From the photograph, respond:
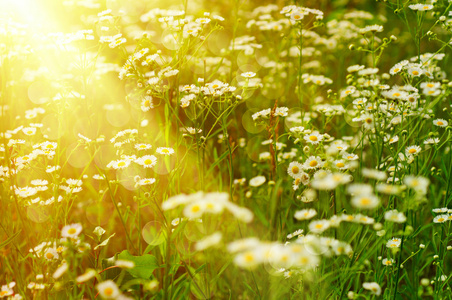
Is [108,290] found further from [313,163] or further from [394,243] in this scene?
[394,243]

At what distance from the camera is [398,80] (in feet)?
12.7

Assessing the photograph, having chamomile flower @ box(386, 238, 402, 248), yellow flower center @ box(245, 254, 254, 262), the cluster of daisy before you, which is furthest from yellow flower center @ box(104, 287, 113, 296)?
chamomile flower @ box(386, 238, 402, 248)

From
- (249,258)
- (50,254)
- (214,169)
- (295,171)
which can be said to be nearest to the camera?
(249,258)

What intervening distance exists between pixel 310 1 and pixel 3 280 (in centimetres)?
372

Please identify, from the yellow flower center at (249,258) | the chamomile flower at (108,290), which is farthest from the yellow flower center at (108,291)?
the yellow flower center at (249,258)

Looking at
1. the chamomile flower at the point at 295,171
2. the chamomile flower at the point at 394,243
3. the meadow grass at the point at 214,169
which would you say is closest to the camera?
the meadow grass at the point at 214,169

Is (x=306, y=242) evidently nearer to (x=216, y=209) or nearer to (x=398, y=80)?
(x=216, y=209)

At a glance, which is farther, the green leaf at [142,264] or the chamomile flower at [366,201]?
the green leaf at [142,264]

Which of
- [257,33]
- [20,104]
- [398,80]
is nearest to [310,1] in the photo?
[257,33]

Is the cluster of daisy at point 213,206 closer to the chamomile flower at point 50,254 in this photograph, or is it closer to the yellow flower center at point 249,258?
the yellow flower center at point 249,258

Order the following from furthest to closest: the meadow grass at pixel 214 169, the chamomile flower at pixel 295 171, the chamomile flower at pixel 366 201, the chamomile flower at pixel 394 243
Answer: the chamomile flower at pixel 295 171, the chamomile flower at pixel 394 243, the meadow grass at pixel 214 169, the chamomile flower at pixel 366 201

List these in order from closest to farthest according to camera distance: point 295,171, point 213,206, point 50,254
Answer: point 213,206
point 50,254
point 295,171

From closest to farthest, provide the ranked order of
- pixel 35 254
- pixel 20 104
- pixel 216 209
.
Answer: pixel 216 209 → pixel 35 254 → pixel 20 104

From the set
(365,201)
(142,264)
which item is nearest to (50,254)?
(142,264)
